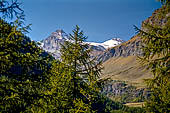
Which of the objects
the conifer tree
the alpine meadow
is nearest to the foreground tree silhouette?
the alpine meadow

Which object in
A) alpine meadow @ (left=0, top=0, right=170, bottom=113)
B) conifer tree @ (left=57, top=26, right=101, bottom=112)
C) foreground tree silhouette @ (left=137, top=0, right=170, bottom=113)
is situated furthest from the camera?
conifer tree @ (left=57, top=26, right=101, bottom=112)

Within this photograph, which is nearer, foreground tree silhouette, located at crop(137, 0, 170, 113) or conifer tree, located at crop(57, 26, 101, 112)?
foreground tree silhouette, located at crop(137, 0, 170, 113)

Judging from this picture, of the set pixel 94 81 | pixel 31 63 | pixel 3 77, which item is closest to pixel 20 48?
pixel 31 63

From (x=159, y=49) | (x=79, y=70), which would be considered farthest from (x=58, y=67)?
(x=159, y=49)

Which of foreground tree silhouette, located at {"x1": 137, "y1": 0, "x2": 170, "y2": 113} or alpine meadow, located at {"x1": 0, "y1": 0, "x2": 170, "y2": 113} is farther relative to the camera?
foreground tree silhouette, located at {"x1": 137, "y1": 0, "x2": 170, "y2": 113}

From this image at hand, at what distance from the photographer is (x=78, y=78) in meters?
11.0

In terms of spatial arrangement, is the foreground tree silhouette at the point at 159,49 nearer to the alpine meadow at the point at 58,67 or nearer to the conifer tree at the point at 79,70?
the alpine meadow at the point at 58,67

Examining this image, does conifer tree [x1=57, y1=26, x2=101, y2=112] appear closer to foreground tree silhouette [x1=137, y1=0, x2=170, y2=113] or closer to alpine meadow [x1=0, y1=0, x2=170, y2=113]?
alpine meadow [x1=0, y1=0, x2=170, y2=113]

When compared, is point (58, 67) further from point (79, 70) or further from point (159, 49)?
point (159, 49)

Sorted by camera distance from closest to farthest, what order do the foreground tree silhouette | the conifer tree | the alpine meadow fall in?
1. the alpine meadow
2. the foreground tree silhouette
3. the conifer tree

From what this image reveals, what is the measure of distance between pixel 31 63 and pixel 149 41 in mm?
5324

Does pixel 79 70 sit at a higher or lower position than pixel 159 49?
lower

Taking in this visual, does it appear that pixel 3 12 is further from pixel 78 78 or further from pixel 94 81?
pixel 94 81

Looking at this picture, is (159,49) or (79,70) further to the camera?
(79,70)
